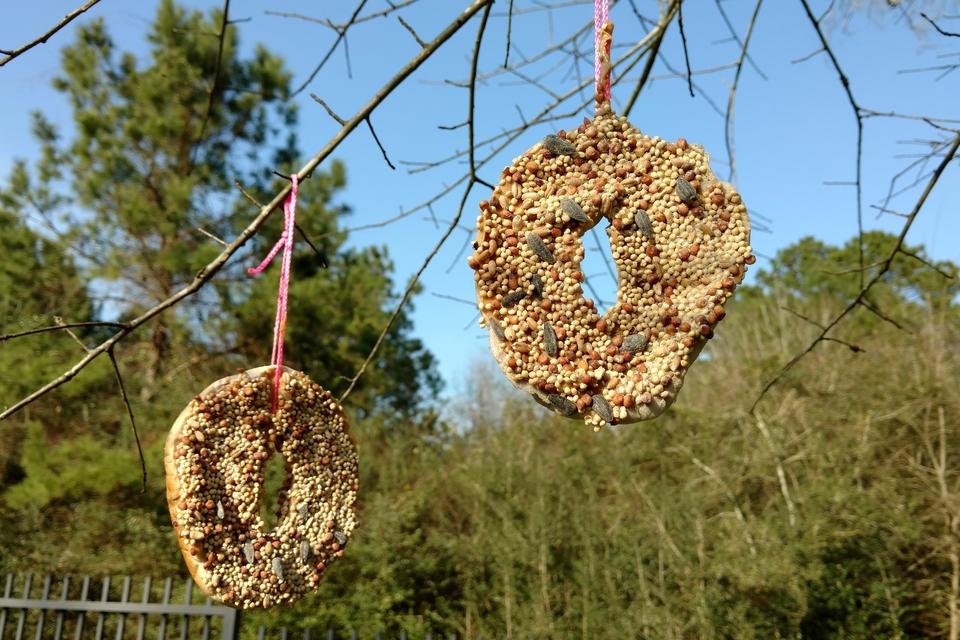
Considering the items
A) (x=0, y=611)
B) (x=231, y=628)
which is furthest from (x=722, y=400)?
(x=0, y=611)

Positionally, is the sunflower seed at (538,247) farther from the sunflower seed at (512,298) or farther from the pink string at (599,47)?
the pink string at (599,47)

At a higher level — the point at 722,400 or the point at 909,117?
the point at 722,400

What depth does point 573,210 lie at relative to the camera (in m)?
1.01

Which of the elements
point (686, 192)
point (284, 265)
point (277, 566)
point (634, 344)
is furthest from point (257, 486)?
point (686, 192)

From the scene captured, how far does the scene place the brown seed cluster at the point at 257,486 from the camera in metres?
1.12

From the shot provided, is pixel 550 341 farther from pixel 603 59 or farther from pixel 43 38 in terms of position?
pixel 43 38

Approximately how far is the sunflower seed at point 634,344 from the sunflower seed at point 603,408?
7 cm

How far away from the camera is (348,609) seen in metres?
4.97

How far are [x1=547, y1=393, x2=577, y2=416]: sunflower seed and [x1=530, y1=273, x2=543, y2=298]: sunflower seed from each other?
0.13 metres

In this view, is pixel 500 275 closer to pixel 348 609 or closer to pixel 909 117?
pixel 909 117

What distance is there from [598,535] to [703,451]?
3.50ft

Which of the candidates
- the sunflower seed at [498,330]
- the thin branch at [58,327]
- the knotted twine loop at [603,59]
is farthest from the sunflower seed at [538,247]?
the thin branch at [58,327]

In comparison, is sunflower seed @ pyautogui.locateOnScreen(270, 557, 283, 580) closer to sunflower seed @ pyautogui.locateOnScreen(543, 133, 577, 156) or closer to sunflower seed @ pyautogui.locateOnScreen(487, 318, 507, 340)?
sunflower seed @ pyautogui.locateOnScreen(487, 318, 507, 340)

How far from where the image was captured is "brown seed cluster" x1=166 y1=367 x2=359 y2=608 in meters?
1.12
